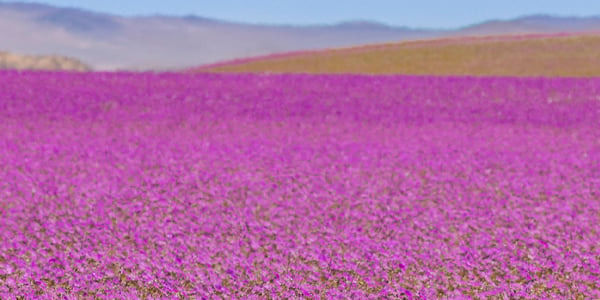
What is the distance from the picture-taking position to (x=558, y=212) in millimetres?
6410

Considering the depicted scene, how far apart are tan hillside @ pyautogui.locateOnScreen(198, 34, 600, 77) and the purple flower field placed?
15454 mm

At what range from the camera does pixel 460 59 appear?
1235 inches

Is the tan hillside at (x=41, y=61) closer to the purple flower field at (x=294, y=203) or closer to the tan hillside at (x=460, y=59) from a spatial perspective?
the tan hillside at (x=460, y=59)

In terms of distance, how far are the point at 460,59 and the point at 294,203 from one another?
26851mm

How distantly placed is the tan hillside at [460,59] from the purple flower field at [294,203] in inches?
608

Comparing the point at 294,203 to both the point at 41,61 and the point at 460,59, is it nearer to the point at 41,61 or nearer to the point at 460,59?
the point at 460,59

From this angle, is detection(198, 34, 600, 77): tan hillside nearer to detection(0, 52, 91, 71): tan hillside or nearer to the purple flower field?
detection(0, 52, 91, 71): tan hillside

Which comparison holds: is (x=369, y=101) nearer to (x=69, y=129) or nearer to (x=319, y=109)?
(x=319, y=109)

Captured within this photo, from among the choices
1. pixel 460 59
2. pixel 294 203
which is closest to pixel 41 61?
pixel 460 59

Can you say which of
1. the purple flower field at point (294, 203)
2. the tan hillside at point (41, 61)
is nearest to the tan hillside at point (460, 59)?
the tan hillside at point (41, 61)

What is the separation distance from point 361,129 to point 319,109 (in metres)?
2.30

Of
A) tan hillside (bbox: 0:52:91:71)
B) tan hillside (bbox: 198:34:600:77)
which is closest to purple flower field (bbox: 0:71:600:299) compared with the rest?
tan hillside (bbox: 198:34:600:77)

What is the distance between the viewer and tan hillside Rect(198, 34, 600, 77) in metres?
28.2

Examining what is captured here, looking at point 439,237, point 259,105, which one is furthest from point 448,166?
point 259,105
